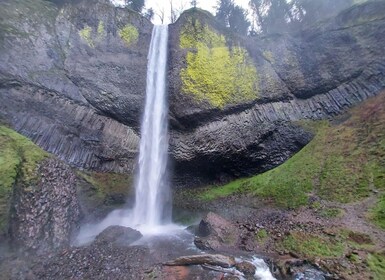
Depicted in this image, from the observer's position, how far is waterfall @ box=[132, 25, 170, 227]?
1566cm

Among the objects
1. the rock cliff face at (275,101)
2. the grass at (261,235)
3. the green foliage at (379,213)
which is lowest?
the grass at (261,235)

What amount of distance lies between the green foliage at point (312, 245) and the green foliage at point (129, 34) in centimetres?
1687

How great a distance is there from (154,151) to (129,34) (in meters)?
9.45

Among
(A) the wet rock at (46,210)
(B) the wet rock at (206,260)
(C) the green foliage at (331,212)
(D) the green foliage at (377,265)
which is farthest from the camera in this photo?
(C) the green foliage at (331,212)

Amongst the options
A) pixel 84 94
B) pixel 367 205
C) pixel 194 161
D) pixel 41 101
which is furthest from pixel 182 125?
pixel 367 205

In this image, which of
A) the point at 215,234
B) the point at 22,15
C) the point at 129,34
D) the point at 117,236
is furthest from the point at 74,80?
the point at 215,234

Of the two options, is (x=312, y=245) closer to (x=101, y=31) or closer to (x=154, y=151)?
(x=154, y=151)

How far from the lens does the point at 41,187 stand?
9.84m

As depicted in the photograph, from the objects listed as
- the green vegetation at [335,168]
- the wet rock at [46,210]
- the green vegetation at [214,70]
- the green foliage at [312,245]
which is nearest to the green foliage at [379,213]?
the green vegetation at [335,168]

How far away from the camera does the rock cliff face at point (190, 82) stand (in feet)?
50.0

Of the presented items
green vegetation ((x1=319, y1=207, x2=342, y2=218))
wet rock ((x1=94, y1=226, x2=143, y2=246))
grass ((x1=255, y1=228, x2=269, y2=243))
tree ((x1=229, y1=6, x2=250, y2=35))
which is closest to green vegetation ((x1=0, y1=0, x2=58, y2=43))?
wet rock ((x1=94, y1=226, x2=143, y2=246))

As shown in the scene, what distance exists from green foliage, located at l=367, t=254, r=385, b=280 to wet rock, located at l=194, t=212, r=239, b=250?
180 inches

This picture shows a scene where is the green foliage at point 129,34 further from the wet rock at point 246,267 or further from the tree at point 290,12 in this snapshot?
the wet rock at point 246,267

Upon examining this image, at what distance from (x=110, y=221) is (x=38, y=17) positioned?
1353 centimetres
